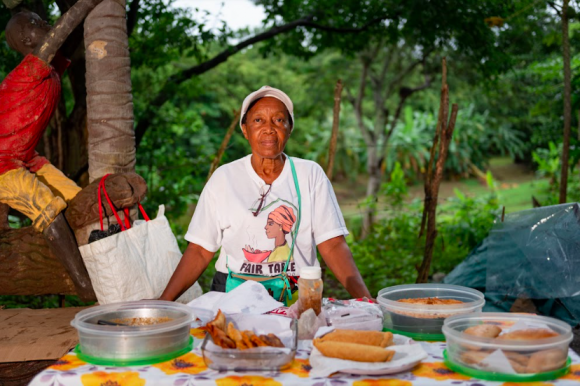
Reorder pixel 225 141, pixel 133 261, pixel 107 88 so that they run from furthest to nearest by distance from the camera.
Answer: pixel 225 141, pixel 107 88, pixel 133 261

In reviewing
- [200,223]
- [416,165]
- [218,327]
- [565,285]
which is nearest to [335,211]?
Answer: [200,223]

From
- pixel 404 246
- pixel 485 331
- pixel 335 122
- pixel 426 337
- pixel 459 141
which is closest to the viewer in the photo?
pixel 485 331

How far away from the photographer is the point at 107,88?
11.8ft

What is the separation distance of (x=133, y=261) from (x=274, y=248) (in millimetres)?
817

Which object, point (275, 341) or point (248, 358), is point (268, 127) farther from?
point (248, 358)

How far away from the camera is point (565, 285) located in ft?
15.8

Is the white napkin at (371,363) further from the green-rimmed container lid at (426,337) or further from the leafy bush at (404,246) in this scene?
the leafy bush at (404,246)

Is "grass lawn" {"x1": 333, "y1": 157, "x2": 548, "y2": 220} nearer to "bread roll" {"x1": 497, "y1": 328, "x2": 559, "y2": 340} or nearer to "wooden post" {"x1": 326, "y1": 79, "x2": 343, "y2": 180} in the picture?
"wooden post" {"x1": 326, "y1": 79, "x2": 343, "y2": 180}

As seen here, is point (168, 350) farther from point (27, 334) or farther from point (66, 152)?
point (66, 152)

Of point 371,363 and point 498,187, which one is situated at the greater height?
point 371,363

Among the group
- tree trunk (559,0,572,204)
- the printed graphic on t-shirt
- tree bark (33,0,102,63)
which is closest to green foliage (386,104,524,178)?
tree trunk (559,0,572,204)

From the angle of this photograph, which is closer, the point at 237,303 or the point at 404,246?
the point at 237,303

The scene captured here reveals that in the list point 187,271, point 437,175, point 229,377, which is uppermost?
point 437,175

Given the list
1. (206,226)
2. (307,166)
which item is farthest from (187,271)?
(307,166)
